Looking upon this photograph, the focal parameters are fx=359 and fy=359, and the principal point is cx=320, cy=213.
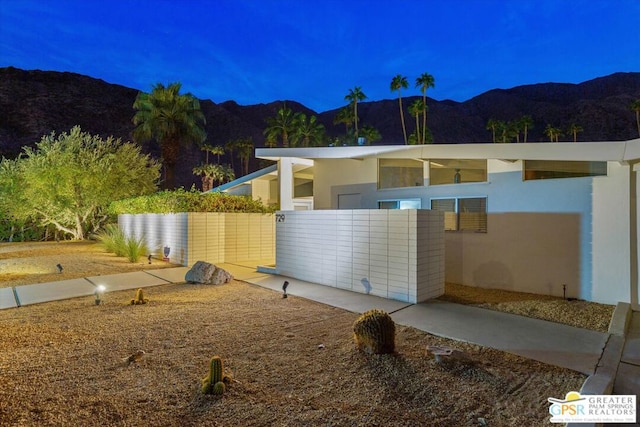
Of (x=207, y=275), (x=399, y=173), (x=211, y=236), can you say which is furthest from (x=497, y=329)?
(x=211, y=236)

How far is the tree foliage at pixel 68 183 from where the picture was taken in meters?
18.0

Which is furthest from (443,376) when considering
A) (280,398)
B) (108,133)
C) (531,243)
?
(108,133)

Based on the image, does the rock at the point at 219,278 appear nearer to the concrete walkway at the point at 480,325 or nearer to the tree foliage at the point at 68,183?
the concrete walkway at the point at 480,325

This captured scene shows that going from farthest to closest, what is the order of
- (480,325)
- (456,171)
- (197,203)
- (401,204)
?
(197,203) → (401,204) → (456,171) → (480,325)

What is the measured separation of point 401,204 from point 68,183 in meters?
16.9

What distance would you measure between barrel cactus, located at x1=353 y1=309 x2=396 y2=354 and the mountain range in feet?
186

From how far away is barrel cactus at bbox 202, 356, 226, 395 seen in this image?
3.19 m

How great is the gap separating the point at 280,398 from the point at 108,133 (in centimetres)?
6620

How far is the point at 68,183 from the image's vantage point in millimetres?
18156

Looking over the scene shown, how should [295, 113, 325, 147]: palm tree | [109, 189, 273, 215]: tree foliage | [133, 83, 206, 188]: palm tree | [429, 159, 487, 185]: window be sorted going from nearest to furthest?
[429, 159, 487, 185]: window
[109, 189, 273, 215]: tree foliage
[133, 83, 206, 188]: palm tree
[295, 113, 325, 147]: palm tree

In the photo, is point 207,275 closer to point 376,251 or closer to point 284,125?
point 376,251

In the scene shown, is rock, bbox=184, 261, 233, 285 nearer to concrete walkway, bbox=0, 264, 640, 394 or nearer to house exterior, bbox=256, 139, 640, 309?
concrete walkway, bbox=0, 264, 640, 394

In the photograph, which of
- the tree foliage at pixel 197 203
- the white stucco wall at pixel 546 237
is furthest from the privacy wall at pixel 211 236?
the white stucco wall at pixel 546 237

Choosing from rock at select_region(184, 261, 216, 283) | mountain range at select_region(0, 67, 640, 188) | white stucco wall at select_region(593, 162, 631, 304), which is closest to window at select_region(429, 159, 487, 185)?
white stucco wall at select_region(593, 162, 631, 304)
